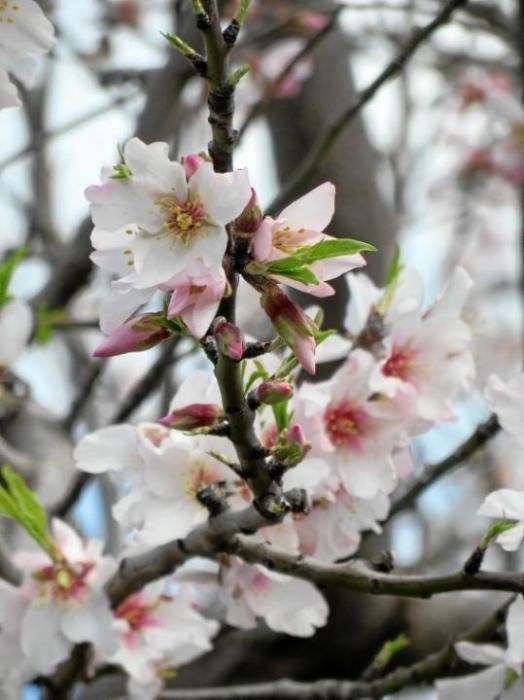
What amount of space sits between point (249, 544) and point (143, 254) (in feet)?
1.29

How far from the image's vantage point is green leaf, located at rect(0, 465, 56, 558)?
3.53 ft

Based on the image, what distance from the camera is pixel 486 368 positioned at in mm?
2441

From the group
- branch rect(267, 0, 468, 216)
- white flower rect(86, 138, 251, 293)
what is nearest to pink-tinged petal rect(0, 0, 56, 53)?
white flower rect(86, 138, 251, 293)

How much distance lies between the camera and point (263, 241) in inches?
30.6

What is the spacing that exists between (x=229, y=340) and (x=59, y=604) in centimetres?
62

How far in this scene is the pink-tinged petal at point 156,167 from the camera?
804 millimetres

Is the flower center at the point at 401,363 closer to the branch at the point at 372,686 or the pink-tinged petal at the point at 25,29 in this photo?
the branch at the point at 372,686

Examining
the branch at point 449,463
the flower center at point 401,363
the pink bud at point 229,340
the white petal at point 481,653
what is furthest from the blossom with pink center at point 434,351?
the pink bud at point 229,340

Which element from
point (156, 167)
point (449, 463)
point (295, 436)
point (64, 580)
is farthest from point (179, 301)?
point (449, 463)

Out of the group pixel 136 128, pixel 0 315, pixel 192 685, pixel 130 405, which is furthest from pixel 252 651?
pixel 136 128

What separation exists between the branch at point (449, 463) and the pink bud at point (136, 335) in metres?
0.66

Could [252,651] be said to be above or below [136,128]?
below

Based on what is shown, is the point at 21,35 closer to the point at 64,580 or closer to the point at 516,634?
the point at 64,580

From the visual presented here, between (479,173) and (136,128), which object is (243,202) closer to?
(136,128)
